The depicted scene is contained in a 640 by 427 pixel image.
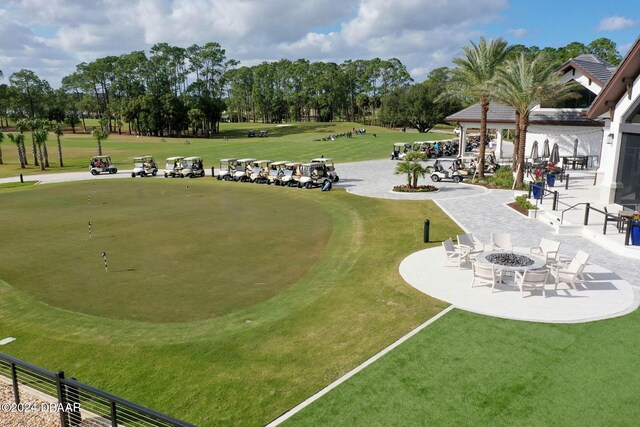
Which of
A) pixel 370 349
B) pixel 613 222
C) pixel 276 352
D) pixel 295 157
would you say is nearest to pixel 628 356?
pixel 370 349

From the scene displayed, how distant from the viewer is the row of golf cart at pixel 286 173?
3372cm

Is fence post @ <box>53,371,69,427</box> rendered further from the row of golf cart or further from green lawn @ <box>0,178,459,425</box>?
the row of golf cart

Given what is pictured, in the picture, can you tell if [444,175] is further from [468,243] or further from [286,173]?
[468,243]

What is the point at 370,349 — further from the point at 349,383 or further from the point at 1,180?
the point at 1,180

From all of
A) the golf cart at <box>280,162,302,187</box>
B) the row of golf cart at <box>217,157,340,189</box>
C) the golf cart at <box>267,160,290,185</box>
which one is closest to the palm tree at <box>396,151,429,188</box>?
the row of golf cart at <box>217,157,340,189</box>

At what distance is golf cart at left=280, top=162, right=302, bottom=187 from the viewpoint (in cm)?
3447

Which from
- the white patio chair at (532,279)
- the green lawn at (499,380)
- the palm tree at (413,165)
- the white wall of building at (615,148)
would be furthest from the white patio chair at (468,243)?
the palm tree at (413,165)

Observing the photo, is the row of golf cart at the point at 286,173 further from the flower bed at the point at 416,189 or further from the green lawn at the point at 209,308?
the green lawn at the point at 209,308

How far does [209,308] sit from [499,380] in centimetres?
780

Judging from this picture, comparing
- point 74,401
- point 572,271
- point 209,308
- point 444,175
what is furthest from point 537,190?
point 74,401

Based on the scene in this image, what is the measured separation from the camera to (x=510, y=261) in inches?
528

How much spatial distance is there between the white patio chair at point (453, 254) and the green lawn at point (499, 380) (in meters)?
4.12

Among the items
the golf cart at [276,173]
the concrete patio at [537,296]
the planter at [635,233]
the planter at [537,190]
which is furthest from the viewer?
the golf cart at [276,173]

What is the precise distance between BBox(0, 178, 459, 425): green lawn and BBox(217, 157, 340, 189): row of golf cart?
30.5 ft
